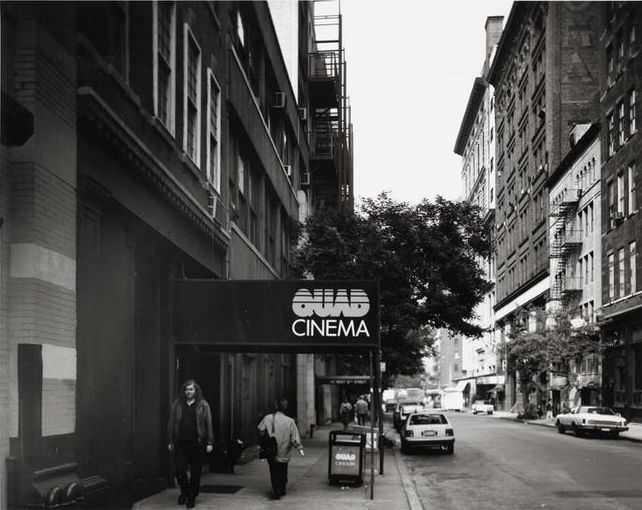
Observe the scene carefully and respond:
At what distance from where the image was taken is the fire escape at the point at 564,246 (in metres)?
61.7

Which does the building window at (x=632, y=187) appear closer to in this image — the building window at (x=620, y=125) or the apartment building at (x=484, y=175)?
the building window at (x=620, y=125)

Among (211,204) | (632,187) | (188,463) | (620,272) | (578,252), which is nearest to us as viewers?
(188,463)

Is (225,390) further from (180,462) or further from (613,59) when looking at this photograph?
(613,59)

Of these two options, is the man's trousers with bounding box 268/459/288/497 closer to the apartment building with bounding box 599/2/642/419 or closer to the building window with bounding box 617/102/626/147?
the apartment building with bounding box 599/2/642/419

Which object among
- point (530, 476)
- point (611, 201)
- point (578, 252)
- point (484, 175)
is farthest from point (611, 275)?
point (484, 175)

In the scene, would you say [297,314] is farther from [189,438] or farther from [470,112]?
[470,112]

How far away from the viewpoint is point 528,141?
79.6m

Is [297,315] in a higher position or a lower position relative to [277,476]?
higher

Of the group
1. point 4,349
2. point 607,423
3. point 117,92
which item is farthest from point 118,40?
point 607,423

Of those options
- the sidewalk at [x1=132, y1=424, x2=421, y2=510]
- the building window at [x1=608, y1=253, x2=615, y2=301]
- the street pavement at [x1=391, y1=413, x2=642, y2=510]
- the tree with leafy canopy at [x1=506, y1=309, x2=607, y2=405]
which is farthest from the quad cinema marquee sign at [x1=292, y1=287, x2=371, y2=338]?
the tree with leafy canopy at [x1=506, y1=309, x2=607, y2=405]

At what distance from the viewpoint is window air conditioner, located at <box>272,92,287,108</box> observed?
1180 inches

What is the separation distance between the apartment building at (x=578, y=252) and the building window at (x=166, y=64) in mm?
45010

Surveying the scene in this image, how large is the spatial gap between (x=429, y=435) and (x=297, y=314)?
16.4 meters

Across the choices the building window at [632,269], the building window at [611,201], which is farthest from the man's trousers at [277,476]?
the building window at [611,201]
